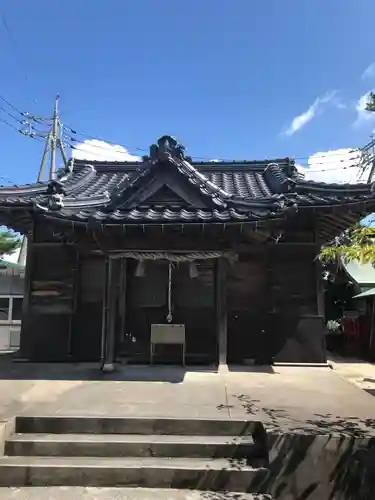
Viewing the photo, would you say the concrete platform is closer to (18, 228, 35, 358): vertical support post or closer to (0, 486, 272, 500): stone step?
(0, 486, 272, 500): stone step

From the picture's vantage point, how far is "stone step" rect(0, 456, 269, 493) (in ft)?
13.4

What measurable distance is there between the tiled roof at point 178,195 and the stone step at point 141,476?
14.0ft

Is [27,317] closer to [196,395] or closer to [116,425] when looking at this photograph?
[196,395]

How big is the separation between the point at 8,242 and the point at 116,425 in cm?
1404

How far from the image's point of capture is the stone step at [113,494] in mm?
3873

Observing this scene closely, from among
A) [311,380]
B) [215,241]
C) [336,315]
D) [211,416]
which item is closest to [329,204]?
[215,241]

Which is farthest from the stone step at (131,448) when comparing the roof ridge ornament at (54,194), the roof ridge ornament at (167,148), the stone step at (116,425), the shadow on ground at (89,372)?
the roof ridge ornament at (167,148)

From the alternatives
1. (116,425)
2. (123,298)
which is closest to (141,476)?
(116,425)

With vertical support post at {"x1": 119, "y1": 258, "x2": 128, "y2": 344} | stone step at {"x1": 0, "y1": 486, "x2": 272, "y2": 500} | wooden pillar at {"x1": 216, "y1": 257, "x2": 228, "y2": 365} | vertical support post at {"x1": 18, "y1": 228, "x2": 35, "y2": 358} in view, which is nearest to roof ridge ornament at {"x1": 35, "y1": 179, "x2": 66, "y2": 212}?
vertical support post at {"x1": 18, "y1": 228, "x2": 35, "y2": 358}

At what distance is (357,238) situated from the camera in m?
4.76

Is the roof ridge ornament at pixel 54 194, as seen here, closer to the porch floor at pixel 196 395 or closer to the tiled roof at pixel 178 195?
the tiled roof at pixel 178 195

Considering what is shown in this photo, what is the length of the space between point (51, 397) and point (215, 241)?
3957 millimetres

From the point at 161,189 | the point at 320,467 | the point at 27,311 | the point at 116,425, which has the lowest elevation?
the point at 320,467

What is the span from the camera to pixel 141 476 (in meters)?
4.14
